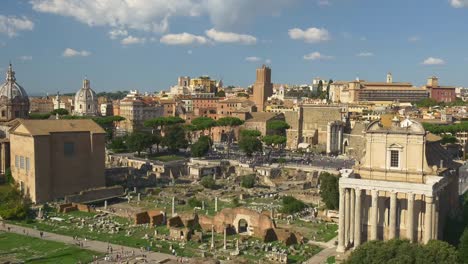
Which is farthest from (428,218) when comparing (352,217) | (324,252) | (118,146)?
(118,146)

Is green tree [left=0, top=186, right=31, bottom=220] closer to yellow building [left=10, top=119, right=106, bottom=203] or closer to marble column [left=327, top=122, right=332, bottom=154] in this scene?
yellow building [left=10, top=119, right=106, bottom=203]

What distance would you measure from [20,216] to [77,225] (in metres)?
4.96

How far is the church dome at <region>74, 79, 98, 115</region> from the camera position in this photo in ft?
348

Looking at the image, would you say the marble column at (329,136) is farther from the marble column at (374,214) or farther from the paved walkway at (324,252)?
the marble column at (374,214)

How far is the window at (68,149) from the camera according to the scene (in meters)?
46.9

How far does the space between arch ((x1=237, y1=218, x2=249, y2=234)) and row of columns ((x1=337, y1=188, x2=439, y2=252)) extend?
8261 mm

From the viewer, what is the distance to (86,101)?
106625mm

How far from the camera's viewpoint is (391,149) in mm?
28344

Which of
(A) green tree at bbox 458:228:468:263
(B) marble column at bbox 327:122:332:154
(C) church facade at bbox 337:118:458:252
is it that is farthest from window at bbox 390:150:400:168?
(B) marble column at bbox 327:122:332:154

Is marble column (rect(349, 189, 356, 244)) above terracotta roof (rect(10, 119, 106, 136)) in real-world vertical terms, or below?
below

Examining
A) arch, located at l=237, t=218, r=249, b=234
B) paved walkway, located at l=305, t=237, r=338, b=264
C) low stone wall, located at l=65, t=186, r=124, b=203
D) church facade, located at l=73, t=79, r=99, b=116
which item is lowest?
paved walkway, located at l=305, t=237, r=338, b=264

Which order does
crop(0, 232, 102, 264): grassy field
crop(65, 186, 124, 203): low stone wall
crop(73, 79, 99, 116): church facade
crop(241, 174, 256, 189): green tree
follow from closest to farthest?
1. crop(0, 232, 102, 264): grassy field
2. crop(65, 186, 124, 203): low stone wall
3. crop(241, 174, 256, 189): green tree
4. crop(73, 79, 99, 116): church facade

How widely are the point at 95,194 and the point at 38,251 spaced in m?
15.2

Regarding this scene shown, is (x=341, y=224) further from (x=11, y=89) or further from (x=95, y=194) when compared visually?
(x=11, y=89)
